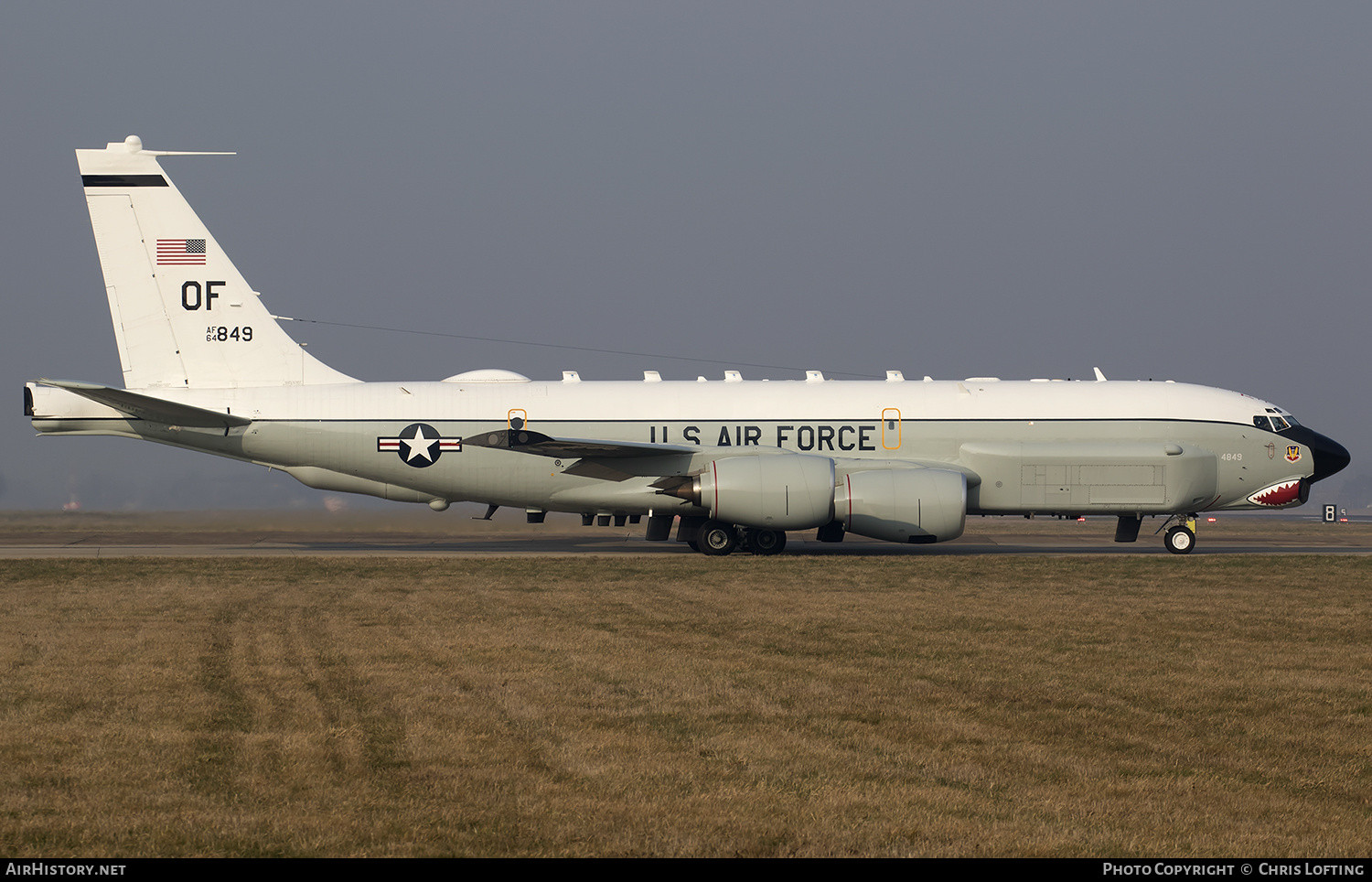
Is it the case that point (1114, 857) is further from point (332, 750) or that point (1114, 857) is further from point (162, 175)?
point (162, 175)

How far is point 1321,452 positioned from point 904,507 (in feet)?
39.6

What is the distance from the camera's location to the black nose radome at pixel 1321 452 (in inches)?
1266

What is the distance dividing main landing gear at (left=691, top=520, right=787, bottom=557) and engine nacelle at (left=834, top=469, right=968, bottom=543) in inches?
79.9

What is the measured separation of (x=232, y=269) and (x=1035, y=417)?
2172cm

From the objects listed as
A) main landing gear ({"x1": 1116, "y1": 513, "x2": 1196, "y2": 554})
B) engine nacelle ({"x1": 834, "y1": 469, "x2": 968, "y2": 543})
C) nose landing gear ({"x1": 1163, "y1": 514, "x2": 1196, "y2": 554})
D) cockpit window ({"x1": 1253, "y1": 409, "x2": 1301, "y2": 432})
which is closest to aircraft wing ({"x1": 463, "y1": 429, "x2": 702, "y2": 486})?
engine nacelle ({"x1": 834, "y1": 469, "x2": 968, "y2": 543})

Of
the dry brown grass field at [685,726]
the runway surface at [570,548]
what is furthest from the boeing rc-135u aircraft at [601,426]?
the dry brown grass field at [685,726]

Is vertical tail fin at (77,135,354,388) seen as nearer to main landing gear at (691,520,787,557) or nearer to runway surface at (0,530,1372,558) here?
runway surface at (0,530,1372,558)

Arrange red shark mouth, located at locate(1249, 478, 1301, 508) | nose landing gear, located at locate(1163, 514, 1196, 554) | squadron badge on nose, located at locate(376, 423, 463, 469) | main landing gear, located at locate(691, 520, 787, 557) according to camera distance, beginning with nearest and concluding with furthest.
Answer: main landing gear, located at locate(691, 520, 787, 557) → squadron badge on nose, located at locate(376, 423, 463, 469) → red shark mouth, located at locate(1249, 478, 1301, 508) → nose landing gear, located at locate(1163, 514, 1196, 554)

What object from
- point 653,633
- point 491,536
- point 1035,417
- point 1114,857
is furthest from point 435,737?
point 491,536

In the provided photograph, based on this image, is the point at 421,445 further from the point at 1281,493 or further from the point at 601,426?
the point at 1281,493

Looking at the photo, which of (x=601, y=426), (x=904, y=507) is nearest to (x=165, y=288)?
(x=601, y=426)

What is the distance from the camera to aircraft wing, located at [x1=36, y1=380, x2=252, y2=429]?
28.6 m

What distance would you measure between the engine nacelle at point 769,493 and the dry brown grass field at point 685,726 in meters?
9.43

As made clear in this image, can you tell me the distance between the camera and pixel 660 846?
6750 millimetres
